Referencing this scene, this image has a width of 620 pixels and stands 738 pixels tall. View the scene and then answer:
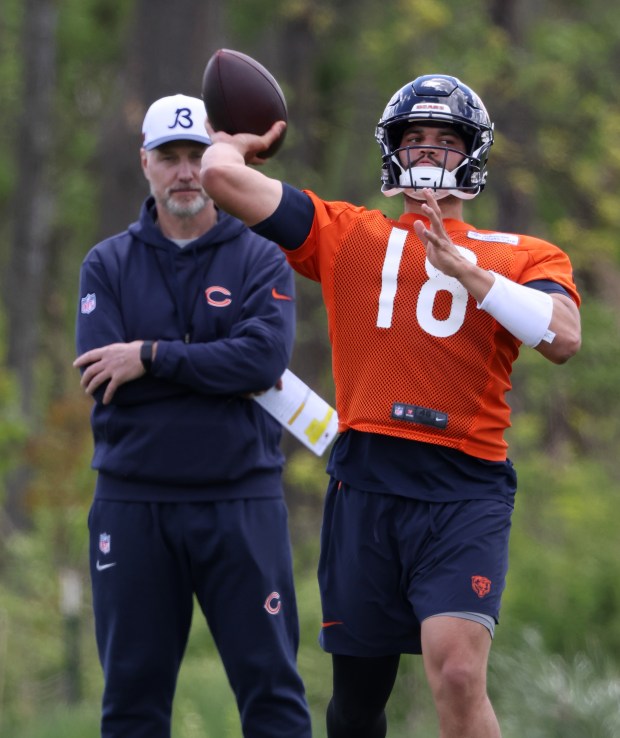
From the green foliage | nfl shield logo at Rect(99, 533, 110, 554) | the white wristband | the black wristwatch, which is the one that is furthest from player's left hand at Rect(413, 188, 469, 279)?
the green foliage

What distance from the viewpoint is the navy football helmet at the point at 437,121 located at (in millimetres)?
4844

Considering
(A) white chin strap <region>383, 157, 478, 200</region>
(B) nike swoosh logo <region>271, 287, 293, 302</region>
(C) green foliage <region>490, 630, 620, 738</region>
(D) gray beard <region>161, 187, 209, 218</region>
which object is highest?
(A) white chin strap <region>383, 157, 478, 200</region>

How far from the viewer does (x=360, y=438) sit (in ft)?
16.0

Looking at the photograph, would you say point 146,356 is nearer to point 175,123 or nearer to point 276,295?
point 276,295

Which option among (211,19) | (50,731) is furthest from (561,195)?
(50,731)

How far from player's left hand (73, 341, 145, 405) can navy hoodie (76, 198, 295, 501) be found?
0.24 feet

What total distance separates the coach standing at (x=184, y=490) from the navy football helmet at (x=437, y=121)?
2.87ft

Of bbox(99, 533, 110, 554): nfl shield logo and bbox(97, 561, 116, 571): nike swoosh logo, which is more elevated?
bbox(99, 533, 110, 554): nfl shield logo

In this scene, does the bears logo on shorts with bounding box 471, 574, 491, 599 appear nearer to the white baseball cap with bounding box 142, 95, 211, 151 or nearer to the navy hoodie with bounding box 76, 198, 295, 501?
the navy hoodie with bounding box 76, 198, 295, 501

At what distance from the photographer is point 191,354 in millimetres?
5285

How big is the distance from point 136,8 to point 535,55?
503 centimetres

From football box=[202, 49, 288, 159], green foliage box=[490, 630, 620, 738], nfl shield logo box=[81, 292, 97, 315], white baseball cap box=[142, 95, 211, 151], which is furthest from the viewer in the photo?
green foliage box=[490, 630, 620, 738]

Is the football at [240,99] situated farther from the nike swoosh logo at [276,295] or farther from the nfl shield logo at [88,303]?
the nfl shield logo at [88,303]

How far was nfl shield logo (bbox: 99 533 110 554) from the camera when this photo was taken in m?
5.39
